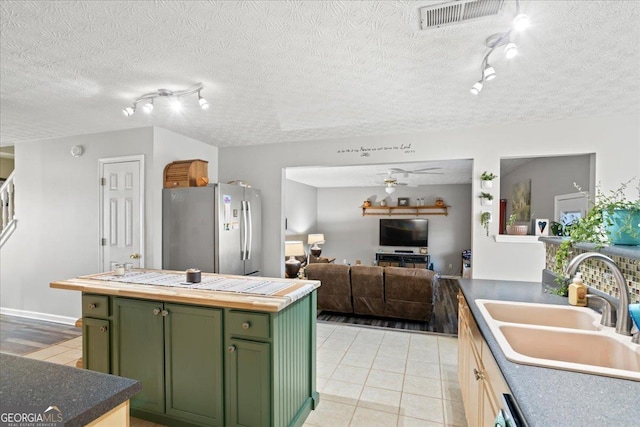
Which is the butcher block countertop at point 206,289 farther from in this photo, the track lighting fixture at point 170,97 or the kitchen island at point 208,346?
the track lighting fixture at point 170,97

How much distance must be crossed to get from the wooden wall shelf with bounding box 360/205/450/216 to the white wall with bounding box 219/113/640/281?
4.70m

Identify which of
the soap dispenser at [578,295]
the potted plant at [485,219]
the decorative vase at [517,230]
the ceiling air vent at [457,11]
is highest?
the ceiling air vent at [457,11]

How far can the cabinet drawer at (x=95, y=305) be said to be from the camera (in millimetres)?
2188

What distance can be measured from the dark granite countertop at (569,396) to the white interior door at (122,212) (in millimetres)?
3718

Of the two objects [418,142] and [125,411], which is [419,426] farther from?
[418,142]

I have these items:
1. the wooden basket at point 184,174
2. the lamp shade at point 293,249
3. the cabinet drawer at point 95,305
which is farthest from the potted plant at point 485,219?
the lamp shade at point 293,249

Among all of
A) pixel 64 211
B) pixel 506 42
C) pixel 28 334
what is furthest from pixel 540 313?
pixel 28 334

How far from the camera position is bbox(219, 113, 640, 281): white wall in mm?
3125

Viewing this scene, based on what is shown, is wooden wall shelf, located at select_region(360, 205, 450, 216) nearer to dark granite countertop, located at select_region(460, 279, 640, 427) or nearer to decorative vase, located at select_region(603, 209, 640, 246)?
decorative vase, located at select_region(603, 209, 640, 246)

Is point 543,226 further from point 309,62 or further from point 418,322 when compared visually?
point 309,62

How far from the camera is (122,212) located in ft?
12.1

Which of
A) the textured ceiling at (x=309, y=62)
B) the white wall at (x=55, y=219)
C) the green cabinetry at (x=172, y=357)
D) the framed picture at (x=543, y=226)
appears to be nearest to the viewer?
the textured ceiling at (x=309, y=62)

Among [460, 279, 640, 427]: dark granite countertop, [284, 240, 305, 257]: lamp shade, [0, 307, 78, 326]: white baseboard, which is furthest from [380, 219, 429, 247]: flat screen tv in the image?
[460, 279, 640, 427]: dark granite countertop

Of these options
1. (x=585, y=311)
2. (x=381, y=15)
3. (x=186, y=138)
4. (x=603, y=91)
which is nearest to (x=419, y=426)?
(x=585, y=311)
